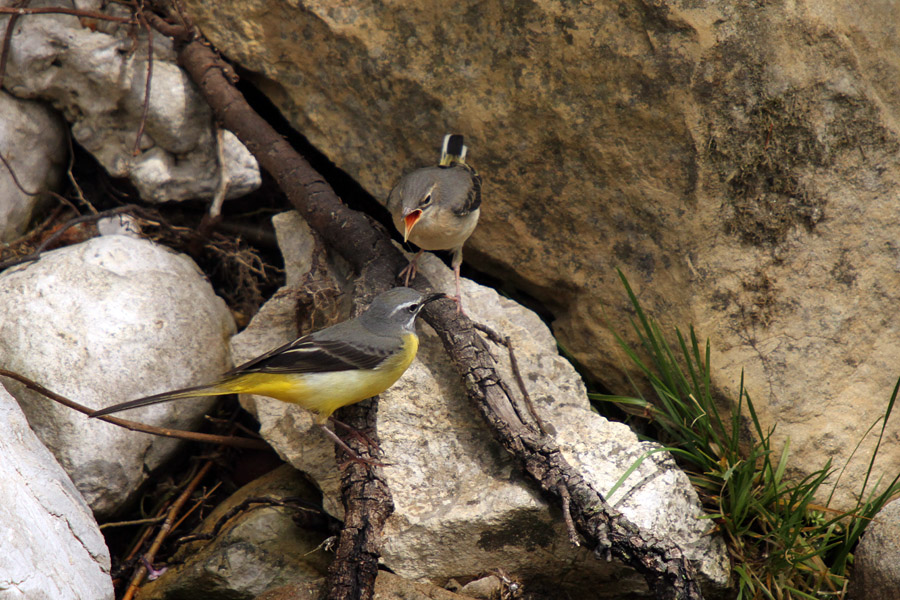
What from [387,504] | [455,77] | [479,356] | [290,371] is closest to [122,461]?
[290,371]

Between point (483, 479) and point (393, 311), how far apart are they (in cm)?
110

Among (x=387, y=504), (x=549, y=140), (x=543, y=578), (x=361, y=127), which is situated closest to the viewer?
(x=387, y=504)

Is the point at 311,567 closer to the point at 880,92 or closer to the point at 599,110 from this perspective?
the point at 599,110

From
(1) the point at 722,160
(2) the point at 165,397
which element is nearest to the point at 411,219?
(2) the point at 165,397

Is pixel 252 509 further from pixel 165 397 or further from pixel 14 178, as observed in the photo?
pixel 14 178

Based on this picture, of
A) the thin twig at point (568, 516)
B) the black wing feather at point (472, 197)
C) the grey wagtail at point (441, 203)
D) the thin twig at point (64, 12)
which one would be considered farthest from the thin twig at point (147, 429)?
the thin twig at point (64, 12)

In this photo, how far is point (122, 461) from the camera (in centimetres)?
451

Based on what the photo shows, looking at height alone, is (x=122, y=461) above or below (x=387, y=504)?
below

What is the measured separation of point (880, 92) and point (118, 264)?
5012 millimetres

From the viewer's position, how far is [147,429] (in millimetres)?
4355

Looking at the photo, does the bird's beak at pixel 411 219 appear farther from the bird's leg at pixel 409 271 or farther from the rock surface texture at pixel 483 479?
the rock surface texture at pixel 483 479

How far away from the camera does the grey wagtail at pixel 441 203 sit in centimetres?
478

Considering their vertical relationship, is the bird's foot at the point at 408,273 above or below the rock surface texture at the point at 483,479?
above

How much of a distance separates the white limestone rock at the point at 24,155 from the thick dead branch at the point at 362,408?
3.60ft
